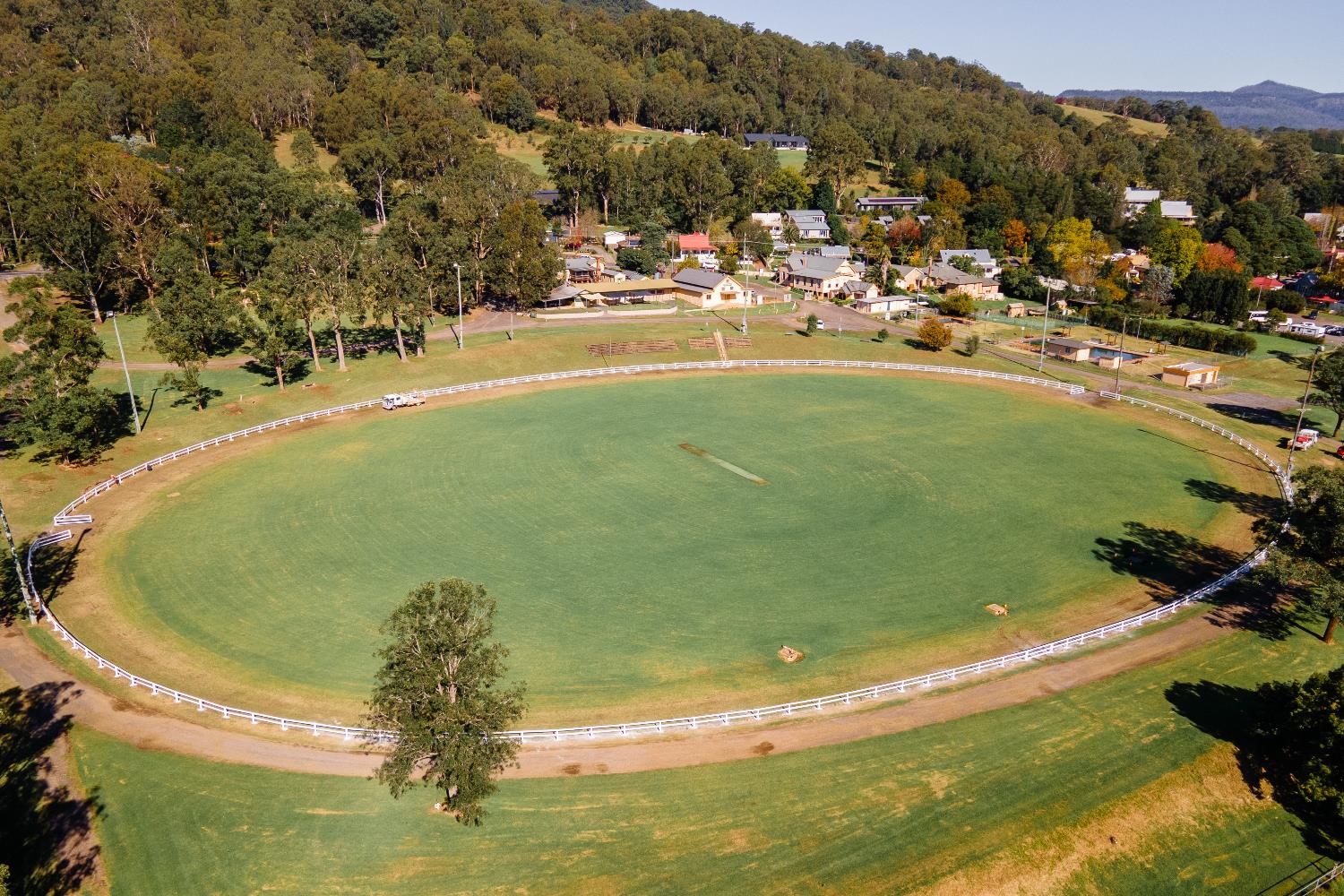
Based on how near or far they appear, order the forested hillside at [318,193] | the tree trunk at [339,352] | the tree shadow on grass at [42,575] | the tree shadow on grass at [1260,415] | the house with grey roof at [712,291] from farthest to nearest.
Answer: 1. the house with grey roof at [712,291]
2. the forested hillside at [318,193]
3. the tree trunk at [339,352]
4. the tree shadow on grass at [1260,415]
5. the tree shadow on grass at [42,575]

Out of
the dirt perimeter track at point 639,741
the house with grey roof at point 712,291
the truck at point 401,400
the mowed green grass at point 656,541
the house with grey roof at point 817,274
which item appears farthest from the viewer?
the house with grey roof at point 817,274

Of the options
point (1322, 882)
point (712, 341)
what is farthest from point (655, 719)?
point (712, 341)

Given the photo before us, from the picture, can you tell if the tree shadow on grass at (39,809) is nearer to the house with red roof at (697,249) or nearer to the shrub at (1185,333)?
the shrub at (1185,333)

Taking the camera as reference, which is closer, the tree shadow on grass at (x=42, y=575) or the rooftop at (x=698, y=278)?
the tree shadow on grass at (x=42, y=575)

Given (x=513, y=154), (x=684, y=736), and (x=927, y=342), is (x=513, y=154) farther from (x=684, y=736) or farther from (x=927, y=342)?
(x=684, y=736)

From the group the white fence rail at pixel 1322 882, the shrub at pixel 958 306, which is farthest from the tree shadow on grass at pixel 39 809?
the shrub at pixel 958 306

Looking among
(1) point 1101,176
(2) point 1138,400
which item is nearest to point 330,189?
(2) point 1138,400
